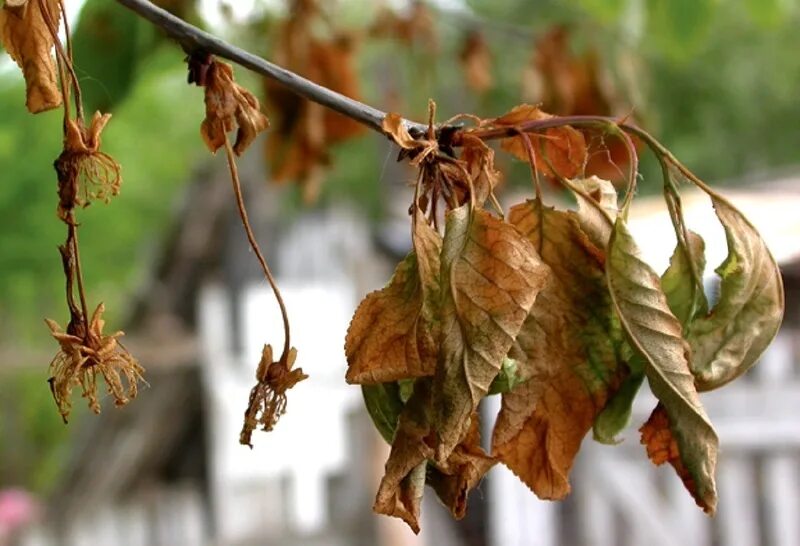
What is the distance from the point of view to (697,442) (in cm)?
37

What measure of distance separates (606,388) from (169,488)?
7.42 ft

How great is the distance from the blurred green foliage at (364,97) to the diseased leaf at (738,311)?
0.44ft

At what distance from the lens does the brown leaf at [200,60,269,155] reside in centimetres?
37

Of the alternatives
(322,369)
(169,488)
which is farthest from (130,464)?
(322,369)

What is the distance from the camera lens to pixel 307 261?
322cm

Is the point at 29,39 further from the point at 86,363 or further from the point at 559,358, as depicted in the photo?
the point at 559,358

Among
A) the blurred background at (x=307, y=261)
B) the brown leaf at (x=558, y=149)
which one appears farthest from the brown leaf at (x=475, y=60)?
the brown leaf at (x=558, y=149)

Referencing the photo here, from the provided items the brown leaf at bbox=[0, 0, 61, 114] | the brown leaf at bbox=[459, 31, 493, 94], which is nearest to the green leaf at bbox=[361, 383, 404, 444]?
the brown leaf at bbox=[0, 0, 61, 114]

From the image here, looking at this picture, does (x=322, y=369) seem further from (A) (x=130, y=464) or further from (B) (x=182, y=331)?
(A) (x=130, y=464)

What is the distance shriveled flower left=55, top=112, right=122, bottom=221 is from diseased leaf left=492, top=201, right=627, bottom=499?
0.14 metres

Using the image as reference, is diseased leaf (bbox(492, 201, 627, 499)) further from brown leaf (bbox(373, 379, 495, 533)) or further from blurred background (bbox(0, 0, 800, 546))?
blurred background (bbox(0, 0, 800, 546))

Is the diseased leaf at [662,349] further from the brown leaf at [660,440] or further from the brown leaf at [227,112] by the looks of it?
the brown leaf at [227,112]

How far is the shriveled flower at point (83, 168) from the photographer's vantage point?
1.13ft

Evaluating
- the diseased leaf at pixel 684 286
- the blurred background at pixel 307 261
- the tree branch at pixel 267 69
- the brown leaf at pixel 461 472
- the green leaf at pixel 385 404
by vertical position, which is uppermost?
the blurred background at pixel 307 261
